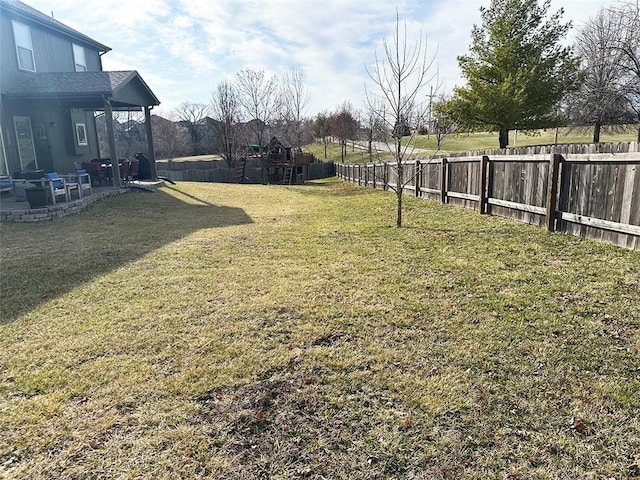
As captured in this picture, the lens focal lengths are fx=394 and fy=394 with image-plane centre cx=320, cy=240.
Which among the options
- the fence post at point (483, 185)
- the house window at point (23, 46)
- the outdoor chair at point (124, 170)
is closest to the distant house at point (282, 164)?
the outdoor chair at point (124, 170)

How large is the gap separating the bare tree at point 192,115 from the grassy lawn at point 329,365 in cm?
5162

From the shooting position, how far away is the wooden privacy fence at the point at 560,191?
503 centimetres

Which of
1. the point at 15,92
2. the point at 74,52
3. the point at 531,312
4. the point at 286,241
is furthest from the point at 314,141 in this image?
the point at 531,312

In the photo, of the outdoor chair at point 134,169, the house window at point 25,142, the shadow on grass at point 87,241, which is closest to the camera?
the shadow on grass at point 87,241

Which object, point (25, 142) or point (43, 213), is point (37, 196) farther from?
point (25, 142)

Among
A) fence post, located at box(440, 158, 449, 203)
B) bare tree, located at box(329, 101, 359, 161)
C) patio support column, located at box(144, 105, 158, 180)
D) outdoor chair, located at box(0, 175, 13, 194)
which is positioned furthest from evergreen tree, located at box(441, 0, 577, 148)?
outdoor chair, located at box(0, 175, 13, 194)

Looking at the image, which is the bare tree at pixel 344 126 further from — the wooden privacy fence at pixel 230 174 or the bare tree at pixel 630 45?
the bare tree at pixel 630 45

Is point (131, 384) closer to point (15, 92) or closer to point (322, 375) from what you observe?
point (322, 375)

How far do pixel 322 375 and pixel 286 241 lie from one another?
4.62 m

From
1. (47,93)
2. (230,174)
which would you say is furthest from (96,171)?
(230,174)

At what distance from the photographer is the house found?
12.4m

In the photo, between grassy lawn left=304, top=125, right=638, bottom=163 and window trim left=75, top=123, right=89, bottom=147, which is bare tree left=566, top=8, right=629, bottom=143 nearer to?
grassy lawn left=304, top=125, right=638, bottom=163

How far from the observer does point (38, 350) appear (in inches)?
131

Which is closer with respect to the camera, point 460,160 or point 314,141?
point 460,160
